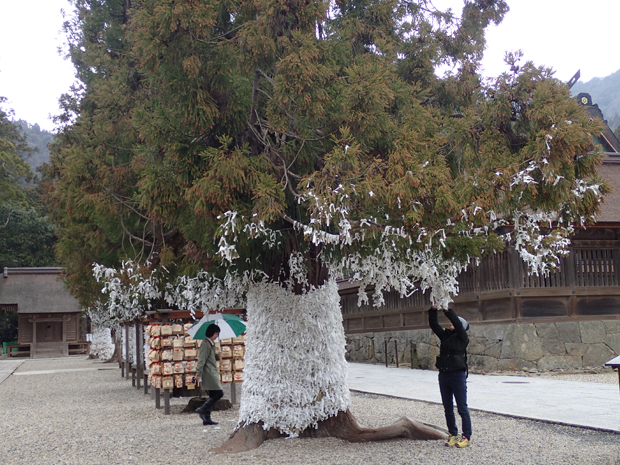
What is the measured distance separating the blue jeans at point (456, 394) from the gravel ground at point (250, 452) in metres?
0.25

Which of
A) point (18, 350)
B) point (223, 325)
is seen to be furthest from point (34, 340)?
point (223, 325)

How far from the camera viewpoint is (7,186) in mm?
34938

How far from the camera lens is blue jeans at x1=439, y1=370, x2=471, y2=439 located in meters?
6.50

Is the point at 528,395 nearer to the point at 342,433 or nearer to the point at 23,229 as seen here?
the point at 342,433

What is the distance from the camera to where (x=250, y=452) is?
6.75m

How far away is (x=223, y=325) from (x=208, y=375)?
1742 millimetres

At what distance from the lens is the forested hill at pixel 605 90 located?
391 feet

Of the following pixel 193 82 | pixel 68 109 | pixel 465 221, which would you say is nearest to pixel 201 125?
pixel 193 82

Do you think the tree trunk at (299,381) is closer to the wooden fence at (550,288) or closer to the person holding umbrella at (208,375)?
the person holding umbrella at (208,375)

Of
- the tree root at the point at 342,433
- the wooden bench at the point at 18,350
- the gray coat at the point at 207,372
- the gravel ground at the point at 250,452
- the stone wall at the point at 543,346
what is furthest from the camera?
the wooden bench at the point at 18,350

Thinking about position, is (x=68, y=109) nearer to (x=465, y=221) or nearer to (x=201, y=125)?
(x=201, y=125)

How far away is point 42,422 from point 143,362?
5249 mm

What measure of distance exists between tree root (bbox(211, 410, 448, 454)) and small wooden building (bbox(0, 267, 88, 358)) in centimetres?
3861

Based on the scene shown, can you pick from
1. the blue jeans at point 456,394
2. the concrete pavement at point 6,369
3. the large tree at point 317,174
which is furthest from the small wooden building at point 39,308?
the blue jeans at point 456,394
